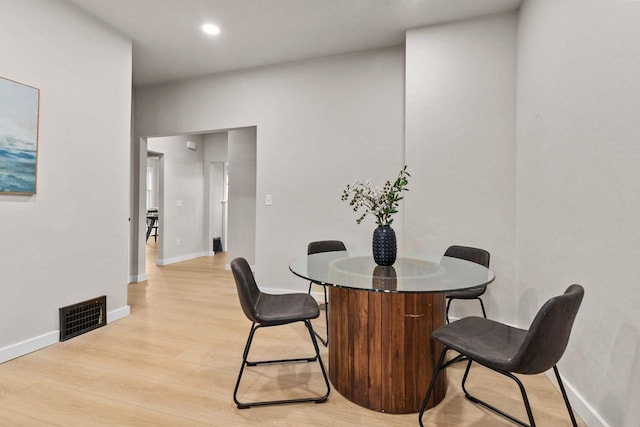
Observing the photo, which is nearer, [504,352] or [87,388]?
[504,352]

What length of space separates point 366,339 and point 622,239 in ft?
4.22

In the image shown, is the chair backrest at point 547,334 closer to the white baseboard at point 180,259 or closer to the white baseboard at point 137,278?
the white baseboard at point 137,278

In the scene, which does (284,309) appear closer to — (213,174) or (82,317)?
(82,317)

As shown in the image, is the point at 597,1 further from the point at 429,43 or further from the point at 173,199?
the point at 173,199

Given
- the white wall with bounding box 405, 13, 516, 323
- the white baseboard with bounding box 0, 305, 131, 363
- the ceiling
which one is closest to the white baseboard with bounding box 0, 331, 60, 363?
the white baseboard with bounding box 0, 305, 131, 363

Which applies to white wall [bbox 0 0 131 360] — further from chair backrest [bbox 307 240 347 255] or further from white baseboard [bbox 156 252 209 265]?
white baseboard [bbox 156 252 209 265]

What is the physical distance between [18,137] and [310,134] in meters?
2.56

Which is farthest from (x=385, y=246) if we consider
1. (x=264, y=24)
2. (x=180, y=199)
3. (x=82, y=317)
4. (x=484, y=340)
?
(x=180, y=199)

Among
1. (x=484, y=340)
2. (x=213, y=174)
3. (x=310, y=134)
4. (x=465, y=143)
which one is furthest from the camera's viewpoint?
(x=213, y=174)

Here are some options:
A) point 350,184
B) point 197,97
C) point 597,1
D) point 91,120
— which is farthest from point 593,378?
point 197,97

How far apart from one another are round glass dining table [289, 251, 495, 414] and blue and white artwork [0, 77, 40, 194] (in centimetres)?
224

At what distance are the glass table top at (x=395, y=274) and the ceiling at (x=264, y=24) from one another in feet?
7.24

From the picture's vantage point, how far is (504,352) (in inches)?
53.2

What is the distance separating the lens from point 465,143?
2859mm
